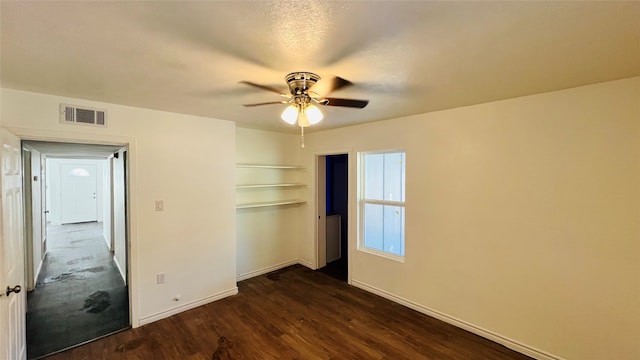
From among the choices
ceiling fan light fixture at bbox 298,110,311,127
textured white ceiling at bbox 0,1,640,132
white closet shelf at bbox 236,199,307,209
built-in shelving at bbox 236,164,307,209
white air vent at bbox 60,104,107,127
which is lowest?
white closet shelf at bbox 236,199,307,209

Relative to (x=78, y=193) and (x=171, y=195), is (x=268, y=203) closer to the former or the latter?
(x=171, y=195)

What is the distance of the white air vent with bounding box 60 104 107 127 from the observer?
2541 mm

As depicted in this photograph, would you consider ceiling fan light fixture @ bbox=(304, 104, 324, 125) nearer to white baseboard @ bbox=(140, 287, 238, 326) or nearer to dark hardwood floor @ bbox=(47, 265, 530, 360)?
dark hardwood floor @ bbox=(47, 265, 530, 360)

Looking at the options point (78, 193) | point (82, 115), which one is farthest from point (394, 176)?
Answer: point (78, 193)

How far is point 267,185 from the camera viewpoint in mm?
4406

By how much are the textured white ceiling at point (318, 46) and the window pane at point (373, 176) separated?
5.21 ft

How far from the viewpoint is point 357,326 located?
3.04 meters

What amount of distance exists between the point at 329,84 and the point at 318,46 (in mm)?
624

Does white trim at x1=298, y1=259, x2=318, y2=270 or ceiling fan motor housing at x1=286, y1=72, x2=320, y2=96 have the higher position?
ceiling fan motor housing at x1=286, y1=72, x2=320, y2=96

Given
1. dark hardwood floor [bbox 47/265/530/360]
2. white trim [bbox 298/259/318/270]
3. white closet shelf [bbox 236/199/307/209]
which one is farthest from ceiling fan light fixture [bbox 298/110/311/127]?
white trim [bbox 298/259/318/270]

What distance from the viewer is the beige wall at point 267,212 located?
439 cm

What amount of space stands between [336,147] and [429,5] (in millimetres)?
3151

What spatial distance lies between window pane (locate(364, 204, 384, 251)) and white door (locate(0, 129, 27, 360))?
3.58 metres

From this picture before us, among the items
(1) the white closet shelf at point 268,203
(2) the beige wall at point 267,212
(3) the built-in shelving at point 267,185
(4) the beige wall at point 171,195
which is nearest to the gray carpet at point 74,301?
(4) the beige wall at point 171,195
